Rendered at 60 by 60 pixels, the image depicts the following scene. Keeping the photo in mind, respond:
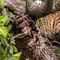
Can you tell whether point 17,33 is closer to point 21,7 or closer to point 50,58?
point 21,7

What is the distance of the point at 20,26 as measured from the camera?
2.80ft

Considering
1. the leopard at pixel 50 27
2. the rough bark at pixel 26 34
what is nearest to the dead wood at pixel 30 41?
the rough bark at pixel 26 34

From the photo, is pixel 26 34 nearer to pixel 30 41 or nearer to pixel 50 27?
pixel 30 41

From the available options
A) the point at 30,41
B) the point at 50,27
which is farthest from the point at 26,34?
the point at 50,27

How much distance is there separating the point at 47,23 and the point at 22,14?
617 mm

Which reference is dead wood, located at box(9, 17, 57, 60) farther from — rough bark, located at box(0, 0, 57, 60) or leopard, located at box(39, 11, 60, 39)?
leopard, located at box(39, 11, 60, 39)

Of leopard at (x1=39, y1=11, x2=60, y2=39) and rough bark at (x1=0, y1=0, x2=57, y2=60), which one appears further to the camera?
leopard at (x1=39, y1=11, x2=60, y2=39)

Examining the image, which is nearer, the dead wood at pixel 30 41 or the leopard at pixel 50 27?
the dead wood at pixel 30 41

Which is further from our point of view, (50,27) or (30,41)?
(50,27)

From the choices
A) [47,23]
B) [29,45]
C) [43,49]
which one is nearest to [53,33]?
[47,23]

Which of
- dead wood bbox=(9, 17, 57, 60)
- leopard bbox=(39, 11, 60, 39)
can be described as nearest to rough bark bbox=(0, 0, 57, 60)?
dead wood bbox=(9, 17, 57, 60)

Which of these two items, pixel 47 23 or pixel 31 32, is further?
pixel 47 23

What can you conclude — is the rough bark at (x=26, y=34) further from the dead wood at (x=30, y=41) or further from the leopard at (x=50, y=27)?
the leopard at (x=50, y=27)

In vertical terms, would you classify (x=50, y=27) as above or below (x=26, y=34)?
below
